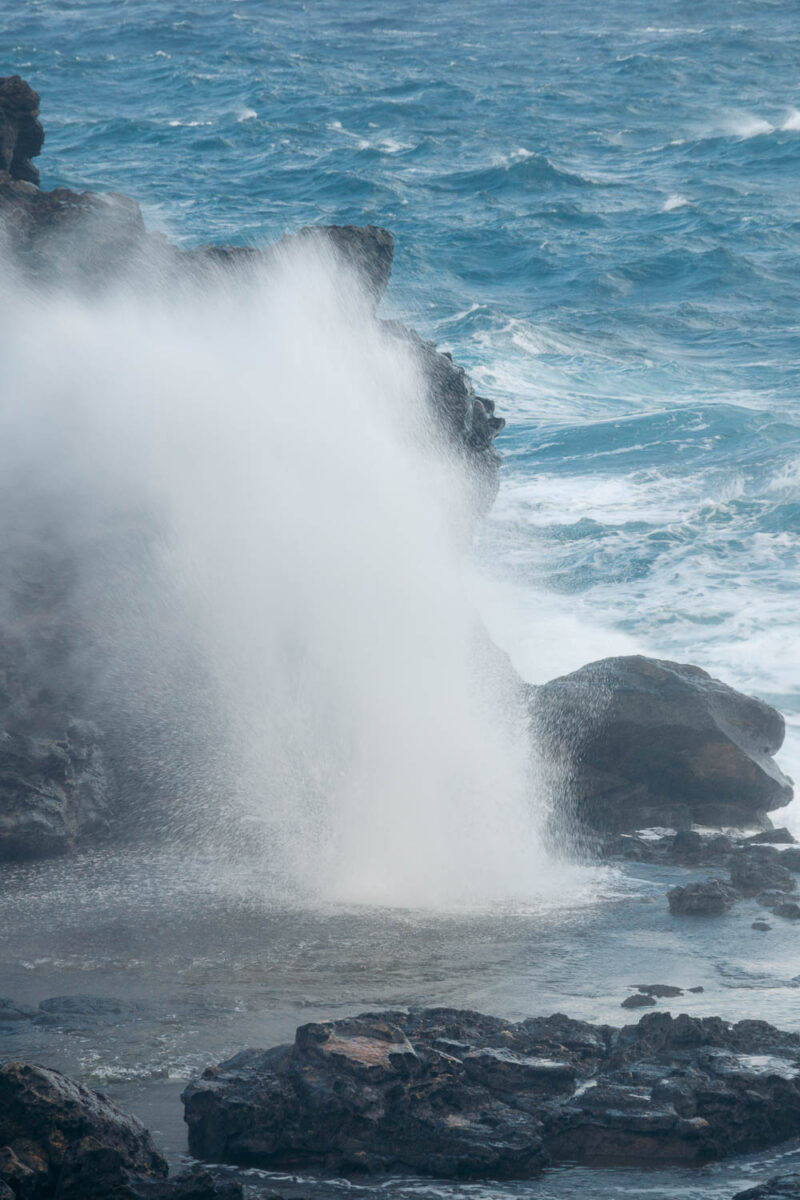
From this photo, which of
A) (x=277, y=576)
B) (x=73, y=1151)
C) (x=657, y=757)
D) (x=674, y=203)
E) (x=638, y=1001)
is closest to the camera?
(x=73, y=1151)

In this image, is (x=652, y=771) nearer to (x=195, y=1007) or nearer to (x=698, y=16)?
(x=195, y=1007)

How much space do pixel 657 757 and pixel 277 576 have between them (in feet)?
14.6

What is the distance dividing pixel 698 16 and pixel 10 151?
70.4 meters

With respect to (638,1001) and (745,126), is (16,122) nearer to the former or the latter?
(638,1001)

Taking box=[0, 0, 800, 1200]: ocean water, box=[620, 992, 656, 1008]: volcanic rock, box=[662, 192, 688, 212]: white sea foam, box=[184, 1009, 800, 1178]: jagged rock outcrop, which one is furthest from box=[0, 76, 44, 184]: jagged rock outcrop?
box=[662, 192, 688, 212]: white sea foam

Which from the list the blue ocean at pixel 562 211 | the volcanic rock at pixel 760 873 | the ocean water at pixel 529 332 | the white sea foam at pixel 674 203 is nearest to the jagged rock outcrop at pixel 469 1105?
the ocean water at pixel 529 332

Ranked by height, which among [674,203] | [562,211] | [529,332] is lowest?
[529,332]

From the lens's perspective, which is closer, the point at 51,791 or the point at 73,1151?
the point at 73,1151

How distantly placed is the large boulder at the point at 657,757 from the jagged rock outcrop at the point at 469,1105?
244 inches

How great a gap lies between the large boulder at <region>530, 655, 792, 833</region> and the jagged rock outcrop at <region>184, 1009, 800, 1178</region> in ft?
20.3

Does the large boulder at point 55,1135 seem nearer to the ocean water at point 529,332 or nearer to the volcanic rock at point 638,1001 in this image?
the ocean water at point 529,332

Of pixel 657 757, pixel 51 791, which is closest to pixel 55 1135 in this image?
pixel 51 791

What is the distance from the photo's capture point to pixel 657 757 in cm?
1527

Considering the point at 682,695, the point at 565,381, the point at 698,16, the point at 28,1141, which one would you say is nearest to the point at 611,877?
the point at 682,695
